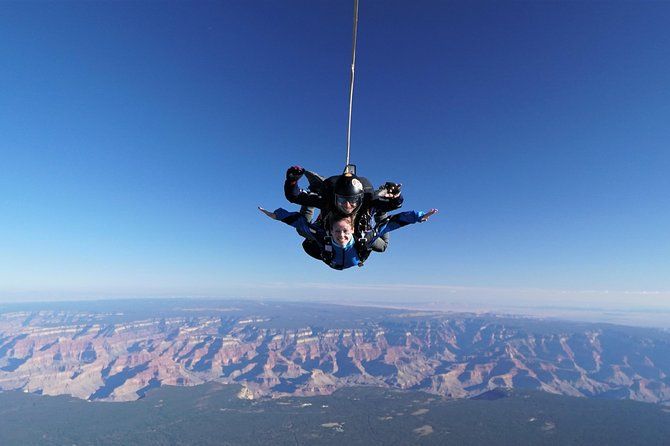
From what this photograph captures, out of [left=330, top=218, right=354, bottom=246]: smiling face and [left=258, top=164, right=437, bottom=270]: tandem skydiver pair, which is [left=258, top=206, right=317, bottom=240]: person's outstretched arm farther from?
[left=330, top=218, right=354, bottom=246]: smiling face

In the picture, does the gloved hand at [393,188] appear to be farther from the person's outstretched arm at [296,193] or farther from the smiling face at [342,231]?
the person's outstretched arm at [296,193]

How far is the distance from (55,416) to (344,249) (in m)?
264

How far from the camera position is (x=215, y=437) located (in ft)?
599

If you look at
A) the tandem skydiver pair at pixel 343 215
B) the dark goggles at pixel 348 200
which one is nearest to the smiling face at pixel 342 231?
the tandem skydiver pair at pixel 343 215

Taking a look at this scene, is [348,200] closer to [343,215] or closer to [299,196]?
[343,215]

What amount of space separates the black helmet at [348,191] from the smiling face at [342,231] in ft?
1.67

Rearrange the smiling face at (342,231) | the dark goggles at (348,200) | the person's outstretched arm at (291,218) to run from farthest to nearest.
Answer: the person's outstretched arm at (291,218)
the smiling face at (342,231)
the dark goggles at (348,200)

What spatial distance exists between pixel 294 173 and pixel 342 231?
5.88 feet

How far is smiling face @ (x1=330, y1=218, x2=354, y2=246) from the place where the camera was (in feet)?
26.9

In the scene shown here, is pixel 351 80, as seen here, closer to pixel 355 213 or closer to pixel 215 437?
pixel 355 213

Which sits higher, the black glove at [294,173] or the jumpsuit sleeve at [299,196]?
the black glove at [294,173]

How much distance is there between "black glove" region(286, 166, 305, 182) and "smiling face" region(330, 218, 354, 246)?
56.5 inches

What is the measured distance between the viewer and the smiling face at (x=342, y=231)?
8.20 metres

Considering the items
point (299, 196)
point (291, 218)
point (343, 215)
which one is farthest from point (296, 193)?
point (291, 218)
